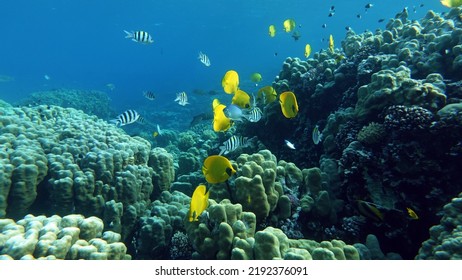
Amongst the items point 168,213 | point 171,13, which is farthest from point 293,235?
point 171,13

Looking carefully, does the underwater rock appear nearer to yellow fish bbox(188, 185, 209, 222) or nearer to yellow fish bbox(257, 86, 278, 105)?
yellow fish bbox(188, 185, 209, 222)

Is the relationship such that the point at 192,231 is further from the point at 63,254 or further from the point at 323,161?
the point at 323,161

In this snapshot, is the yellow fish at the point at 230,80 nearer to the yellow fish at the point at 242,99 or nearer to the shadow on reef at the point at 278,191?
the yellow fish at the point at 242,99

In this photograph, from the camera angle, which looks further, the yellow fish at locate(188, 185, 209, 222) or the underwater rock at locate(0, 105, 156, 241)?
the underwater rock at locate(0, 105, 156, 241)

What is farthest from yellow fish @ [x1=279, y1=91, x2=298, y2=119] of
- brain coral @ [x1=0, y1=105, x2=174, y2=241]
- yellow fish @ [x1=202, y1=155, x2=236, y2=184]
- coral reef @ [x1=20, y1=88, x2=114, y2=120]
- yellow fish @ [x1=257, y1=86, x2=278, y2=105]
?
coral reef @ [x1=20, y1=88, x2=114, y2=120]

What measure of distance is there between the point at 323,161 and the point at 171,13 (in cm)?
8489

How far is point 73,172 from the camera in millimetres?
5066

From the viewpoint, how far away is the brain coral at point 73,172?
185 inches

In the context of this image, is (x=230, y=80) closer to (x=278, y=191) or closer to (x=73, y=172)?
(x=278, y=191)

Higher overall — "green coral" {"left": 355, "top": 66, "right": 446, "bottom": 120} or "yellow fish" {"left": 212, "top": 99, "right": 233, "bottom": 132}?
"green coral" {"left": 355, "top": 66, "right": 446, "bottom": 120}

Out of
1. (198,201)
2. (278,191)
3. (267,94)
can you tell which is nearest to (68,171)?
(198,201)

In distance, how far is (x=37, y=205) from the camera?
5004mm

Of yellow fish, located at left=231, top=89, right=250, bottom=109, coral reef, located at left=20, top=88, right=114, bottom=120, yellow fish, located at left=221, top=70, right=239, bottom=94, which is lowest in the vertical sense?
yellow fish, located at left=231, top=89, right=250, bottom=109

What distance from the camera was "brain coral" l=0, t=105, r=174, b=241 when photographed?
4695 mm
